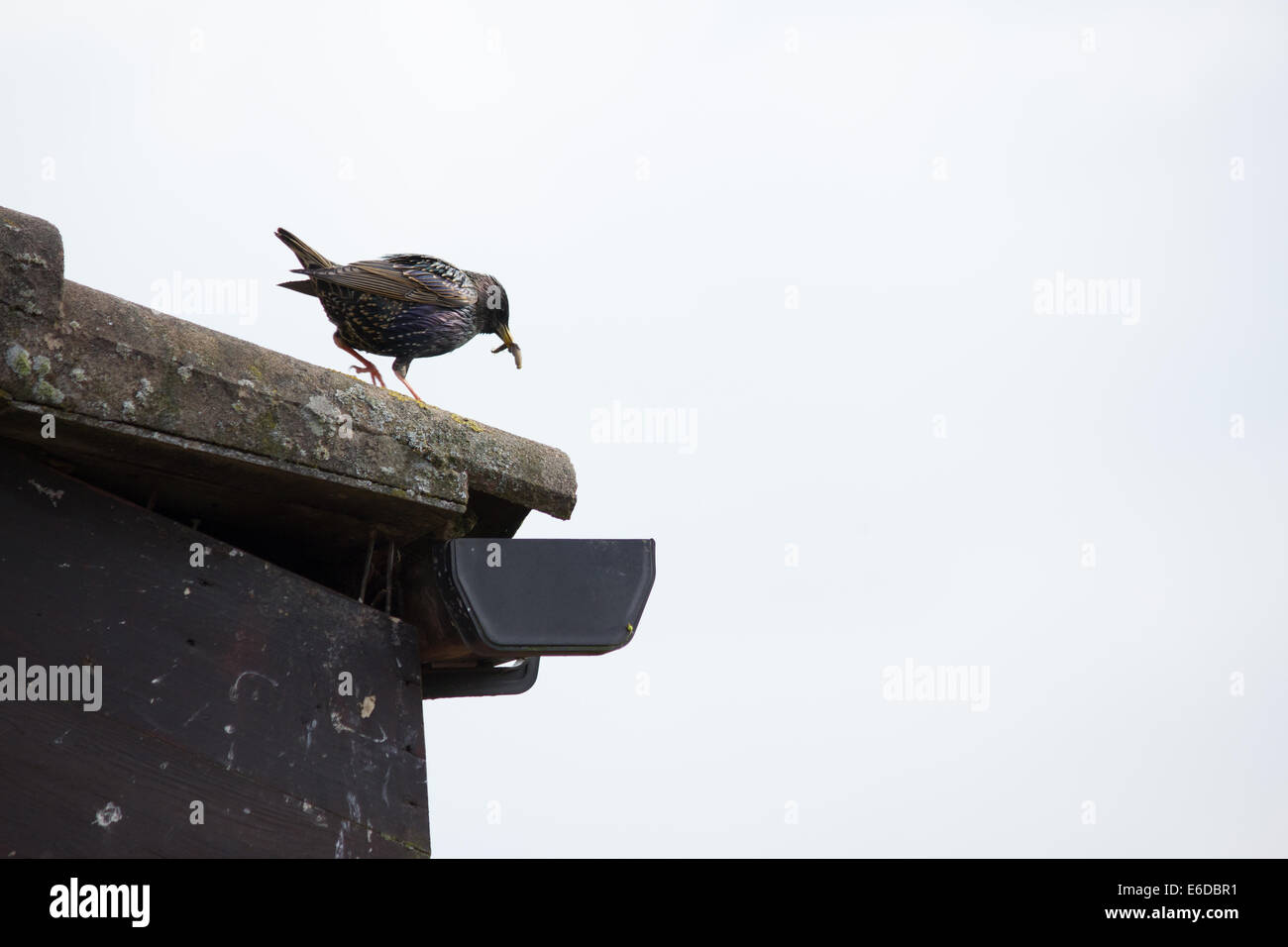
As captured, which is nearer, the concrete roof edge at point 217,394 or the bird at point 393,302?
the concrete roof edge at point 217,394

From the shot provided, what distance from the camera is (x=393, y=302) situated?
4773 mm

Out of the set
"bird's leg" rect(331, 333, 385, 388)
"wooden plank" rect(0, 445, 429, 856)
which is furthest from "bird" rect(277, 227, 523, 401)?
"wooden plank" rect(0, 445, 429, 856)

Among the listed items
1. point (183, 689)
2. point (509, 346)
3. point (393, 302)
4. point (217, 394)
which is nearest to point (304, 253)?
point (393, 302)

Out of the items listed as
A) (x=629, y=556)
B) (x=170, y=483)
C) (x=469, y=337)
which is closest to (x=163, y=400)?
(x=170, y=483)

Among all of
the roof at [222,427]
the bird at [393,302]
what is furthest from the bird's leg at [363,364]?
the roof at [222,427]

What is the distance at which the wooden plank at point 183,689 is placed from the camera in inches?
108

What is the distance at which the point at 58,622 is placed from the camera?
9.16ft

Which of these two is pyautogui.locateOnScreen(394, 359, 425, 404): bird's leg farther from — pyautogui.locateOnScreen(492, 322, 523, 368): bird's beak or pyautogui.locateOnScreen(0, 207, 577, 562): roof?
pyautogui.locateOnScreen(0, 207, 577, 562): roof

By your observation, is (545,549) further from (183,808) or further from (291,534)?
(183,808)

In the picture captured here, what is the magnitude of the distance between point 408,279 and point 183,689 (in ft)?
7.44

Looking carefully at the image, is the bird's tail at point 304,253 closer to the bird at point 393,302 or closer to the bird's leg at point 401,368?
the bird at point 393,302

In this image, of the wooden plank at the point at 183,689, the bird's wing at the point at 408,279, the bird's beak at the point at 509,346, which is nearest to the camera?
the wooden plank at the point at 183,689

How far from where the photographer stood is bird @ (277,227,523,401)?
Answer: 476cm

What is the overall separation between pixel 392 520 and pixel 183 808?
0.92 m
